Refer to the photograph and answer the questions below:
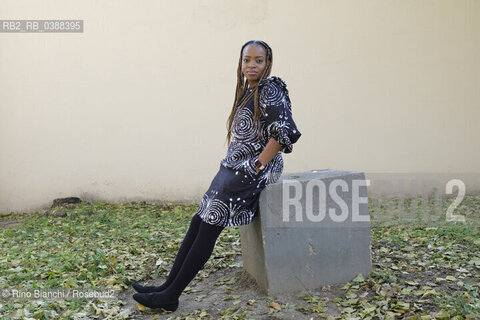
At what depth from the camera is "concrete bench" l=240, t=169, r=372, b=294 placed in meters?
3.23

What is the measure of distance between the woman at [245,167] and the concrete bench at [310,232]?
5.7 inches

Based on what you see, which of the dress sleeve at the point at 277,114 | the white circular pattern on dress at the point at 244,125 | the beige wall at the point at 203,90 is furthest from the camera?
the beige wall at the point at 203,90

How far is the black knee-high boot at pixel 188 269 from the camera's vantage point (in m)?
3.09

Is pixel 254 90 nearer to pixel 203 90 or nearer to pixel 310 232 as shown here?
pixel 310 232

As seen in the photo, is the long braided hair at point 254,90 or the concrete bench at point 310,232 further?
the concrete bench at point 310,232

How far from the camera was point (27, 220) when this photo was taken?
6281 millimetres

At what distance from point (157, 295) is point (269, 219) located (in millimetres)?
808

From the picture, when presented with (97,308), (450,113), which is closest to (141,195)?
(97,308)

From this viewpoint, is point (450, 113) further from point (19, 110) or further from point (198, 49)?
point (19, 110)

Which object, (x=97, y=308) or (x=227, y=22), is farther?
(x=227, y=22)

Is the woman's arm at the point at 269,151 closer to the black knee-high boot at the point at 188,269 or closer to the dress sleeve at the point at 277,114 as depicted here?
the dress sleeve at the point at 277,114

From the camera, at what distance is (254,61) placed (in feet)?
10.4

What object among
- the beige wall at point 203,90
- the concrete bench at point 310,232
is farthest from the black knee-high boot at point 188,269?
the beige wall at point 203,90

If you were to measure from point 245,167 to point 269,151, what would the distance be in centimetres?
17
